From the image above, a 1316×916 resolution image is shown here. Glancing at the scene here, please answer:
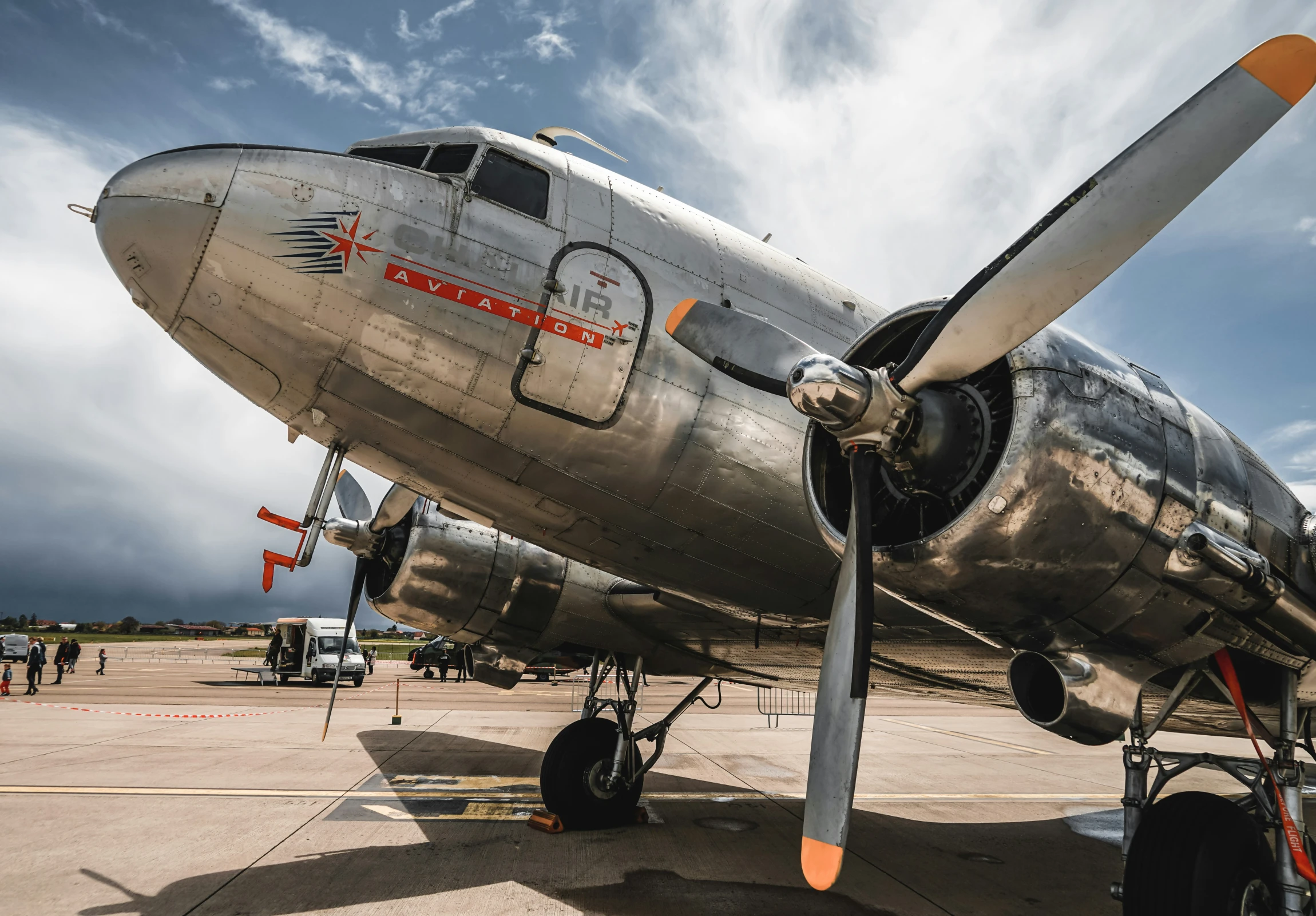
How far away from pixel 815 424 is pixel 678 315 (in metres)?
1.14

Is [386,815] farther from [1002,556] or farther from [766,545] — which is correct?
[1002,556]

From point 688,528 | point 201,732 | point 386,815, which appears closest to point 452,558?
point 386,815

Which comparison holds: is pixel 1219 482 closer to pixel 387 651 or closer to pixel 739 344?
pixel 739 344

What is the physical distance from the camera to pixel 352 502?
1045cm

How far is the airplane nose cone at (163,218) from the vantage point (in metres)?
4.64

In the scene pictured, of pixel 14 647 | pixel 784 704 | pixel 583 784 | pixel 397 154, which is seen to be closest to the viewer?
pixel 397 154

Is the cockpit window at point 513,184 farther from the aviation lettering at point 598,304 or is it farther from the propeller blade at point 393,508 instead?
the propeller blade at point 393,508

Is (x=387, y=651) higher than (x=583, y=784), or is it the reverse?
(x=583, y=784)

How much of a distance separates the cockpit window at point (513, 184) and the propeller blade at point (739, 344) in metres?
1.29

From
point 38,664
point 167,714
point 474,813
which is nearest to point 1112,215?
point 474,813

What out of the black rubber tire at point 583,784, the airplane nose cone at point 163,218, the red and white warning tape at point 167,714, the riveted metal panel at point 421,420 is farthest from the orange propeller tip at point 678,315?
the red and white warning tape at point 167,714

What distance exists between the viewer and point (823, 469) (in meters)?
5.03

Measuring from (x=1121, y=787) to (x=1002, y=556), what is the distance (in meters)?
Answer: 12.8

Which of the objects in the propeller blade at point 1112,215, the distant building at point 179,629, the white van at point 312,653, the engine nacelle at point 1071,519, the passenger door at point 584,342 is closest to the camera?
the propeller blade at point 1112,215
